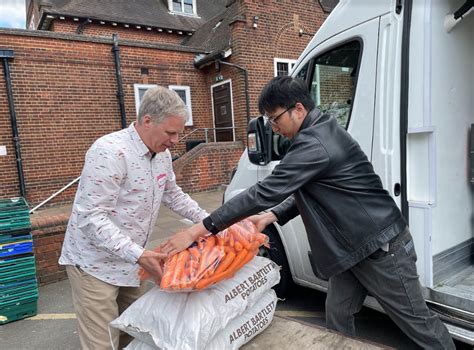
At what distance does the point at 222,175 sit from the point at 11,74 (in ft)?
19.3

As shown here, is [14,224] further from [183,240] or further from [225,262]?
[225,262]

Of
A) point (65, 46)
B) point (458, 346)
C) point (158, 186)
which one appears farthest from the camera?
point (65, 46)

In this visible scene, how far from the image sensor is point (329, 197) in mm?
1869

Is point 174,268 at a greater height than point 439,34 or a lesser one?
lesser

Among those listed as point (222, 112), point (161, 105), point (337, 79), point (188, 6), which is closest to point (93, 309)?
point (161, 105)

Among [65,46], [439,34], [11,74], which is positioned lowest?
[439,34]

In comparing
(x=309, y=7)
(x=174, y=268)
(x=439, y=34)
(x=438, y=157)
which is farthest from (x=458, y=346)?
(x=309, y=7)

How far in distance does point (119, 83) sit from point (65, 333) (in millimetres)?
8739

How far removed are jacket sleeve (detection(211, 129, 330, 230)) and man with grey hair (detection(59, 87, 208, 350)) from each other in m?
0.37

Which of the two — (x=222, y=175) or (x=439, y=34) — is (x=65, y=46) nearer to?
(x=222, y=175)

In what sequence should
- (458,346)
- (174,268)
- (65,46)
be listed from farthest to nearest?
1. (65,46)
2. (458,346)
3. (174,268)

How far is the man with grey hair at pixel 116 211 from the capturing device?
1.80 meters

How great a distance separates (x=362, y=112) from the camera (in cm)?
266

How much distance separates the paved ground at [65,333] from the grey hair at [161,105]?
118 cm
